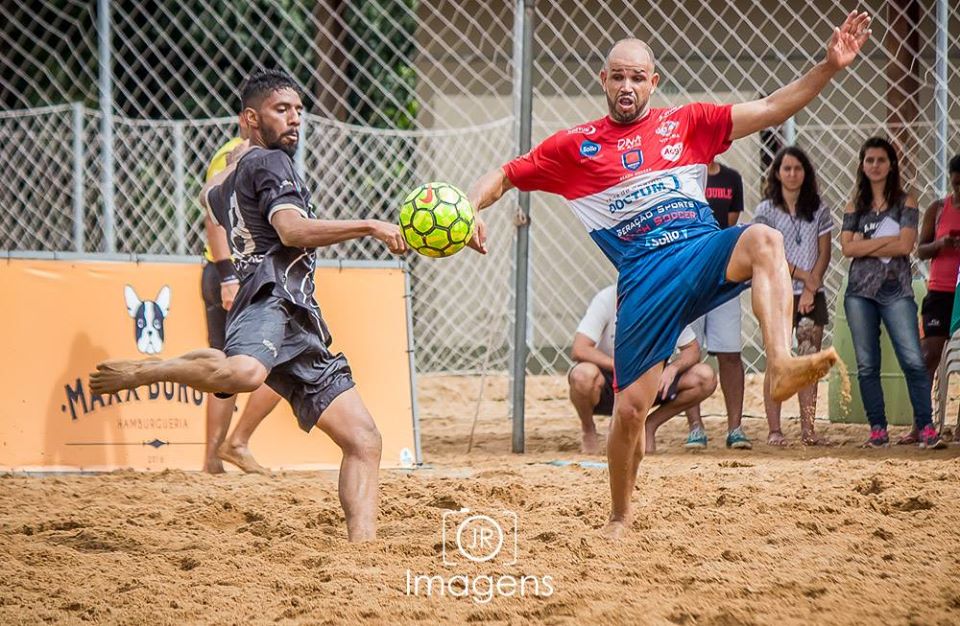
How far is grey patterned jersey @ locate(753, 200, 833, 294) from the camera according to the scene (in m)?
7.79

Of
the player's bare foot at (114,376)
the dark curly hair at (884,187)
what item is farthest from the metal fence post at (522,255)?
the player's bare foot at (114,376)

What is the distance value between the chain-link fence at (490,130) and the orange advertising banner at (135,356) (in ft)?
6.94

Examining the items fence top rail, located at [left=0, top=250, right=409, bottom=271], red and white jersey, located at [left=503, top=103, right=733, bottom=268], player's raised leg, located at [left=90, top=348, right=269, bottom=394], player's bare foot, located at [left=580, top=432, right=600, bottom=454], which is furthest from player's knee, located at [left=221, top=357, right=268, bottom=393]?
player's bare foot, located at [left=580, top=432, right=600, bottom=454]

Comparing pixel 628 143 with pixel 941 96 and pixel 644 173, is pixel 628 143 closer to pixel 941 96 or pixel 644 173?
pixel 644 173

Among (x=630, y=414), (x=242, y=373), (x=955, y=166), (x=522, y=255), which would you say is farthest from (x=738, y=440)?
(x=242, y=373)

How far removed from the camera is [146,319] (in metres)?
7.15

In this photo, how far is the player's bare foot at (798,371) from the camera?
3992 millimetres

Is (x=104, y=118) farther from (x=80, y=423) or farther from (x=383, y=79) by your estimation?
(x=383, y=79)

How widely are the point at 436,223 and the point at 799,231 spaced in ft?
12.9

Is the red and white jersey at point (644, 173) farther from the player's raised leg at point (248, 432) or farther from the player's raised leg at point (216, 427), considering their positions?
the player's raised leg at point (216, 427)

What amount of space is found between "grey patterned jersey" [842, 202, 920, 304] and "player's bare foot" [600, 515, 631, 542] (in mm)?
3450

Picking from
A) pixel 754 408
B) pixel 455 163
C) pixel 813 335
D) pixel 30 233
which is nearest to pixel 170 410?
pixel 813 335

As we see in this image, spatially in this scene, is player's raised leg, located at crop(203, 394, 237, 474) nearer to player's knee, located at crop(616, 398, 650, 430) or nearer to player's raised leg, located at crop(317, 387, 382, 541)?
player's raised leg, located at crop(317, 387, 382, 541)

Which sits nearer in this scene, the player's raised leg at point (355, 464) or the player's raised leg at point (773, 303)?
the player's raised leg at point (773, 303)
